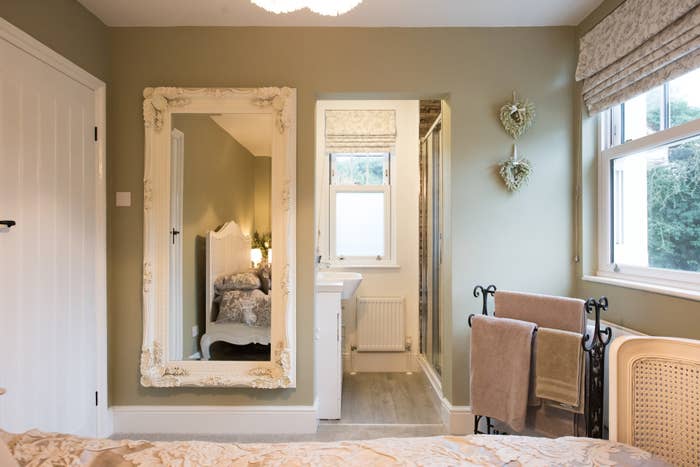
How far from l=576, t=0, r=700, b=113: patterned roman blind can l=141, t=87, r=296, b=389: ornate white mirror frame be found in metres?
1.80

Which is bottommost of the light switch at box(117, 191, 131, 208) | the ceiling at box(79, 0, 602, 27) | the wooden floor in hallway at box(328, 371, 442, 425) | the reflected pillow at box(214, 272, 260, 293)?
the wooden floor in hallway at box(328, 371, 442, 425)

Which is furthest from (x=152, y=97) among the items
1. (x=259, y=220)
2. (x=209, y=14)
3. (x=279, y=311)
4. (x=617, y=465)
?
(x=617, y=465)

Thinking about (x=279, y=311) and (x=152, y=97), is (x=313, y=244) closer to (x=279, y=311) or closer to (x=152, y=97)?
(x=279, y=311)

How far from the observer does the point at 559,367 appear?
189cm

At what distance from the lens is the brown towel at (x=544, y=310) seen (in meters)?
1.97

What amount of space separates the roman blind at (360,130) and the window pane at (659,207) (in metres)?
1.91

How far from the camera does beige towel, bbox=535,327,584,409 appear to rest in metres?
1.84

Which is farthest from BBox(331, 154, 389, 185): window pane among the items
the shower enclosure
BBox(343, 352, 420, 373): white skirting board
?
BBox(343, 352, 420, 373): white skirting board

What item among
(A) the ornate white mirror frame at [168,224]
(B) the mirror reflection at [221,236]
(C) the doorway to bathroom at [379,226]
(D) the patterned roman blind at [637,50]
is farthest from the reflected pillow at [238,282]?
(D) the patterned roman blind at [637,50]

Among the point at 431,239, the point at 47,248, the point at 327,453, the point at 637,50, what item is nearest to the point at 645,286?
the point at 637,50

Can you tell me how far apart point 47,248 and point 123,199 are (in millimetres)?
627

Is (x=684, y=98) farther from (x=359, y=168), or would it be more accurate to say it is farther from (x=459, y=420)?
(x=359, y=168)

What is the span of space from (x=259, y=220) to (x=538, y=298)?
5.52 feet

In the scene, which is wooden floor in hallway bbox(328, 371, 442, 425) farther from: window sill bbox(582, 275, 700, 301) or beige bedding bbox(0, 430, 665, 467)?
beige bedding bbox(0, 430, 665, 467)
